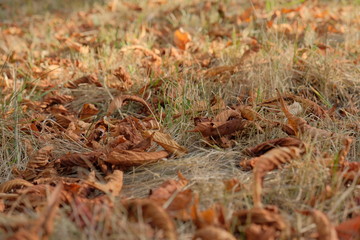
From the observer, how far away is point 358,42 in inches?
132

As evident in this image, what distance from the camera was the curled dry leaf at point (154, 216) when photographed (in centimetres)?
120

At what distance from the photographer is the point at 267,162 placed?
1492 mm

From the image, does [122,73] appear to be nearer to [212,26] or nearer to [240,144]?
[240,144]

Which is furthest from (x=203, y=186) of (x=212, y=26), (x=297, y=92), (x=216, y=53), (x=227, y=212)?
(x=212, y=26)

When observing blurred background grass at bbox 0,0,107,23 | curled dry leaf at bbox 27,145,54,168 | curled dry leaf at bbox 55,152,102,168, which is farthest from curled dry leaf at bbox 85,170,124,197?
blurred background grass at bbox 0,0,107,23

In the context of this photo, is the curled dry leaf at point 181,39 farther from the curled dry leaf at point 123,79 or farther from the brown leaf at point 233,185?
the brown leaf at point 233,185

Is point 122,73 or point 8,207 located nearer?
point 8,207

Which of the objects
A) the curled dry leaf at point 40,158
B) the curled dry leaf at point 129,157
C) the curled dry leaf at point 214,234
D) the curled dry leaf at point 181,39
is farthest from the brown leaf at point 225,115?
the curled dry leaf at point 181,39

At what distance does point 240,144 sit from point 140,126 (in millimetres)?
471

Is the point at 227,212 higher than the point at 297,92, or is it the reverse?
the point at 227,212

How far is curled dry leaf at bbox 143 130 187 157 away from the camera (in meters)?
1.94

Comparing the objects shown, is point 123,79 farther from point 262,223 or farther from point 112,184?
point 262,223

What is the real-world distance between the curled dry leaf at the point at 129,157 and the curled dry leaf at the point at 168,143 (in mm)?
102

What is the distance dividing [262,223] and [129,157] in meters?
0.67
